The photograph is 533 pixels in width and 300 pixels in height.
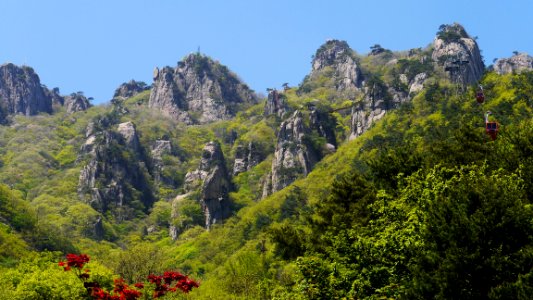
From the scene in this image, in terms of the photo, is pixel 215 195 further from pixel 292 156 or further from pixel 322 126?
pixel 322 126

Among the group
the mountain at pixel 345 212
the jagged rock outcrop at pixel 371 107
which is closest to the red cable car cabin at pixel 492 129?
the mountain at pixel 345 212

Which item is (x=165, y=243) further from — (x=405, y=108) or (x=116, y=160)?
(x=405, y=108)

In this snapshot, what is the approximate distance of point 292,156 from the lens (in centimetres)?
17400

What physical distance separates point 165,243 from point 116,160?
46694mm

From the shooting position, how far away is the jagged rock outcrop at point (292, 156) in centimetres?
16950

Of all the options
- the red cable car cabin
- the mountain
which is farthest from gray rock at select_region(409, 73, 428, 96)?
the red cable car cabin

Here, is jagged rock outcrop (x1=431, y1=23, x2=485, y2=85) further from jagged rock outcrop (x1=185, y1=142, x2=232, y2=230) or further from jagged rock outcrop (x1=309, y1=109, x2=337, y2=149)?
jagged rock outcrop (x1=185, y1=142, x2=232, y2=230)

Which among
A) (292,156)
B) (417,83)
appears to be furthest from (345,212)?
(417,83)

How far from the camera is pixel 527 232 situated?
2352 cm

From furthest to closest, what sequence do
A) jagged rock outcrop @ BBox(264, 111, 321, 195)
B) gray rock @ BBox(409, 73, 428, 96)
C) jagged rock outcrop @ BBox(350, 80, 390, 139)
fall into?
1. jagged rock outcrop @ BBox(350, 80, 390, 139)
2. gray rock @ BBox(409, 73, 428, 96)
3. jagged rock outcrop @ BBox(264, 111, 321, 195)

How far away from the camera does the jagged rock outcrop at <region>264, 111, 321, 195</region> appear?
16950 centimetres

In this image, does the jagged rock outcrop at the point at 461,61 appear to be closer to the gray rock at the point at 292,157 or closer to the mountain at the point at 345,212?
the mountain at the point at 345,212

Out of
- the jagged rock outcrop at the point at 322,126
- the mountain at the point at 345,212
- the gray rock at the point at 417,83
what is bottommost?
the mountain at the point at 345,212

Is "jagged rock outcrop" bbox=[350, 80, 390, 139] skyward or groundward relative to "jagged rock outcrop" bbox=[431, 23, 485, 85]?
groundward
